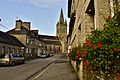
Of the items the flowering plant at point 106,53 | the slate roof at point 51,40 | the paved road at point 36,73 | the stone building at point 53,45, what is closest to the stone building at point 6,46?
the paved road at point 36,73

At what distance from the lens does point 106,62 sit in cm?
362

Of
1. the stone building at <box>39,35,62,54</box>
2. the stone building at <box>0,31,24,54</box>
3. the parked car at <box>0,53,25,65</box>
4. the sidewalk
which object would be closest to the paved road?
the sidewalk

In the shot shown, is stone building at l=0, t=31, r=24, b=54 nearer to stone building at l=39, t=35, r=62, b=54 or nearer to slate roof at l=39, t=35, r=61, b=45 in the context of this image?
stone building at l=39, t=35, r=62, b=54

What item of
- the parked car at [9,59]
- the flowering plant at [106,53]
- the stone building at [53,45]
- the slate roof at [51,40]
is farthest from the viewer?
the slate roof at [51,40]

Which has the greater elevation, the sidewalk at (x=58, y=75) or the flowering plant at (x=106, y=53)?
the flowering plant at (x=106, y=53)

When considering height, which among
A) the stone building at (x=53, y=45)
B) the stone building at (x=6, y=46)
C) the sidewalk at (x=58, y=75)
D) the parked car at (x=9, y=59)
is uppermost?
the stone building at (x=53, y=45)

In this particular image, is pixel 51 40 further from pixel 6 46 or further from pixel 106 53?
pixel 106 53

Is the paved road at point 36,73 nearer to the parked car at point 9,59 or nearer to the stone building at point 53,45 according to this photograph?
the parked car at point 9,59

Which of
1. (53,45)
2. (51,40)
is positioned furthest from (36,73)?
(51,40)

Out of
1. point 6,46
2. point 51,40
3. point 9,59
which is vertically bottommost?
point 9,59

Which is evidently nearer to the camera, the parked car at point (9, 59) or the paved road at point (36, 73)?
the paved road at point (36, 73)

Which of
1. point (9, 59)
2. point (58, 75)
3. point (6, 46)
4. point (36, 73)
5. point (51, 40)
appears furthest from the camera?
point (51, 40)

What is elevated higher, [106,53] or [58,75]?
[106,53]

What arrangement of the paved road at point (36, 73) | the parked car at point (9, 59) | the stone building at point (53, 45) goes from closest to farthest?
the paved road at point (36, 73) < the parked car at point (9, 59) < the stone building at point (53, 45)
